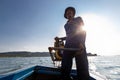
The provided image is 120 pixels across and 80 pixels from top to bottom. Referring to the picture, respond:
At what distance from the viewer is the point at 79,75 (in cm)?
333

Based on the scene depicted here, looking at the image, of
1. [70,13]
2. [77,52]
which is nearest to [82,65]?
[77,52]

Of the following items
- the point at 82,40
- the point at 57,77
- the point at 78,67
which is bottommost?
the point at 57,77

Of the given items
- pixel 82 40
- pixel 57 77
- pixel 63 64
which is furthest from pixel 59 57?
pixel 82 40

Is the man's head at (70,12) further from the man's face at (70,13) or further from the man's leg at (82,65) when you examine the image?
the man's leg at (82,65)

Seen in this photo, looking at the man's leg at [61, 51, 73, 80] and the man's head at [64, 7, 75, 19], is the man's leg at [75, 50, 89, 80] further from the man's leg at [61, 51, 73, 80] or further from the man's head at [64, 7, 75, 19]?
the man's head at [64, 7, 75, 19]

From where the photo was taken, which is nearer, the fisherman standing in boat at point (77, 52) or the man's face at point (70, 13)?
the fisherman standing in boat at point (77, 52)

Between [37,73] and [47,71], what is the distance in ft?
1.00

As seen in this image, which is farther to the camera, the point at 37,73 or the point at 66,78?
the point at 37,73

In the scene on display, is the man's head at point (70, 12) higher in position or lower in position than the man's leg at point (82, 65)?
higher

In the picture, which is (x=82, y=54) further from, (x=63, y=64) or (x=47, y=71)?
(x=47, y=71)

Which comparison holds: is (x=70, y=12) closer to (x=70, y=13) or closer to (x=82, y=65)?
(x=70, y=13)

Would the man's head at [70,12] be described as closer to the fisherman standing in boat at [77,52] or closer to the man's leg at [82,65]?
the fisherman standing in boat at [77,52]

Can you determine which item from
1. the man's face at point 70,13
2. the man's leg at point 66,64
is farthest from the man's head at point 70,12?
the man's leg at point 66,64

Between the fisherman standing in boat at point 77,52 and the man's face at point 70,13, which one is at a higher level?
the man's face at point 70,13
